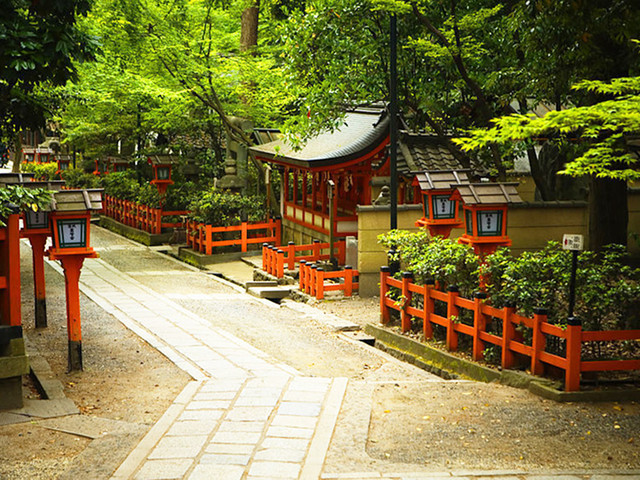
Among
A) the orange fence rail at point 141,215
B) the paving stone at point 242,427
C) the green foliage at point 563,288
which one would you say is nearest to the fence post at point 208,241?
the orange fence rail at point 141,215

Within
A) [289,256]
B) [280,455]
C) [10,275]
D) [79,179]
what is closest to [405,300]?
[280,455]

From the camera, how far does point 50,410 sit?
839cm

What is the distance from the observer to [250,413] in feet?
26.2

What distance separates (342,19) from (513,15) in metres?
4.32

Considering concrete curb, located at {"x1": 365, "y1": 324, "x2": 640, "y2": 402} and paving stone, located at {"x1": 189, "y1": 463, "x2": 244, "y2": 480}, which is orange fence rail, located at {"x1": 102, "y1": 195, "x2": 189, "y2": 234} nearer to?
concrete curb, located at {"x1": 365, "y1": 324, "x2": 640, "y2": 402}

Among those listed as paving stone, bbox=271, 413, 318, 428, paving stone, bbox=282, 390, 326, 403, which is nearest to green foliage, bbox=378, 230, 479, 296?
paving stone, bbox=282, 390, 326, 403

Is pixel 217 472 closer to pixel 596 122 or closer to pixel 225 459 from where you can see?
pixel 225 459

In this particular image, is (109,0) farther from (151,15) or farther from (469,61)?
(469,61)

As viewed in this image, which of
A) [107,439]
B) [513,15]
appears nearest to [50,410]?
[107,439]

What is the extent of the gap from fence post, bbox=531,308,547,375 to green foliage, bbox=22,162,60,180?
37463 millimetres

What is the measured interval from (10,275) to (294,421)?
3.79 meters

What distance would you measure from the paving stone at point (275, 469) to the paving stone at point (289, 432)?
721 mm

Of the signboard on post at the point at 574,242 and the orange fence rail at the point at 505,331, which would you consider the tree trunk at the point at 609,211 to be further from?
the signboard on post at the point at 574,242

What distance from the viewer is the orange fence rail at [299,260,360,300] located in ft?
56.4
